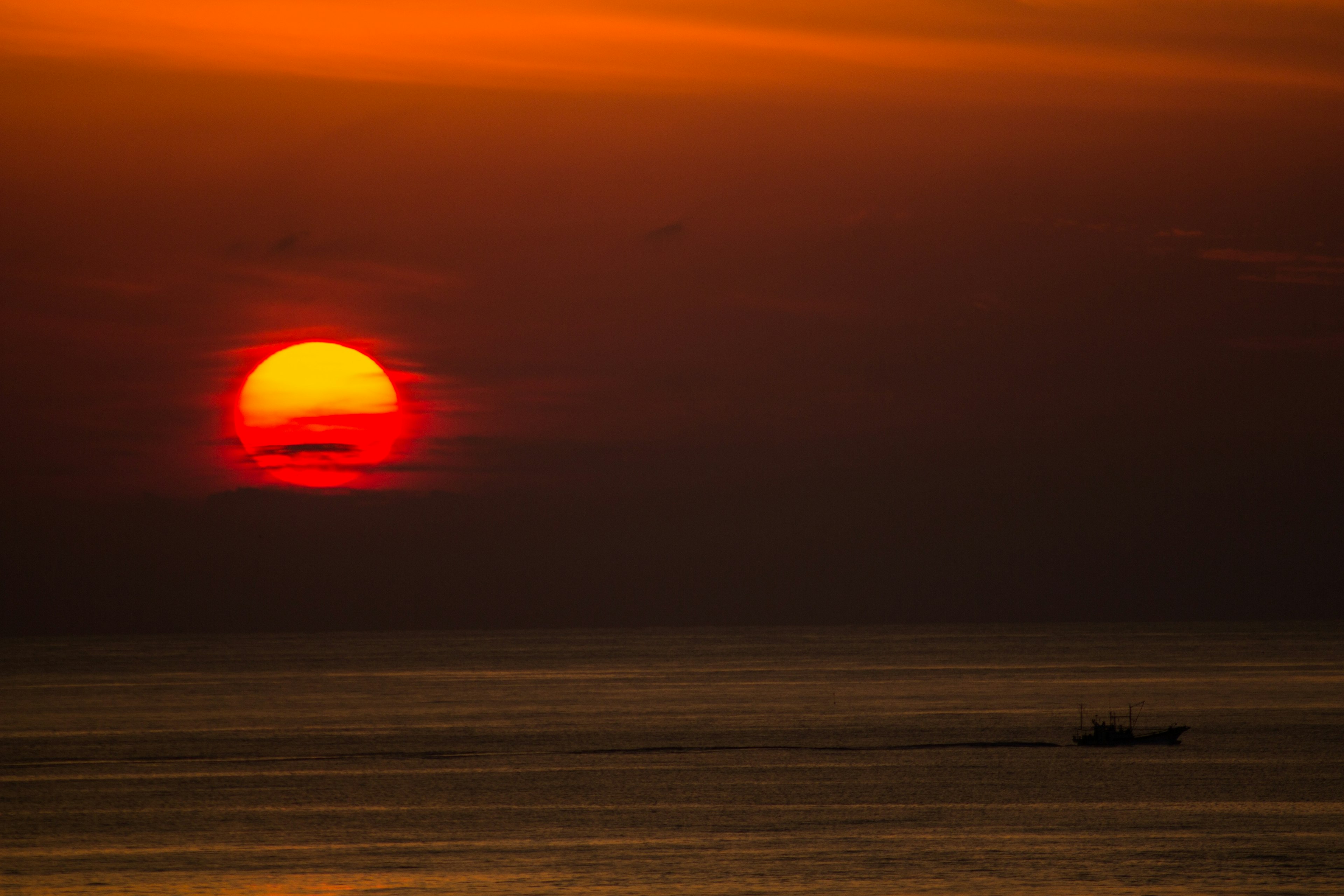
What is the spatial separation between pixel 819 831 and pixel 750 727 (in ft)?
224

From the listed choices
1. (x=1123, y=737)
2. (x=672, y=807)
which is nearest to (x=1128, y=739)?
(x=1123, y=737)

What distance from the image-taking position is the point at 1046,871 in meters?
66.1

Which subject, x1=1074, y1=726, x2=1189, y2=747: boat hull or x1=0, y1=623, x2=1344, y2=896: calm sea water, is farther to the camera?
x1=1074, y1=726, x2=1189, y2=747: boat hull

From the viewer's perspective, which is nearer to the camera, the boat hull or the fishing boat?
the boat hull

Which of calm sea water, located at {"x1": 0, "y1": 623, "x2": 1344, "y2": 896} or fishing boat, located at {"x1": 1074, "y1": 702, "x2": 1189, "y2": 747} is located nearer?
calm sea water, located at {"x1": 0, "y1": 623, "x2": 1344, "y2": 896}

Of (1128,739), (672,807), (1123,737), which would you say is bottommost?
(672,807)

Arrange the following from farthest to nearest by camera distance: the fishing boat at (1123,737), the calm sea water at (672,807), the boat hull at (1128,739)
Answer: the fishing boat at (1123,737) → the boat hull at (1128,739) → the calm sea water at (672,807)

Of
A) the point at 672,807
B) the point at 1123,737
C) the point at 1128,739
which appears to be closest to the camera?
the point at 672,807

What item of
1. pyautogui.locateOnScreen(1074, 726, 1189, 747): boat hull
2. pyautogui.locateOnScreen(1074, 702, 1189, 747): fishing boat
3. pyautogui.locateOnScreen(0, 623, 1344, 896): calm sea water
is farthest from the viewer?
pyautogui.locateOnScreen(1074, 702, 1189, 747): fishing boat

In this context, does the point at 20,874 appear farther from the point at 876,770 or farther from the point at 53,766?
the point at 876,770

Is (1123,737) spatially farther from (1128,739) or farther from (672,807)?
(672,807)

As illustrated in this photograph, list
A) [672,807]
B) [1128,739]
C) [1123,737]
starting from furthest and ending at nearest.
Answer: [1123,737] < [1128,739] < [672,807]

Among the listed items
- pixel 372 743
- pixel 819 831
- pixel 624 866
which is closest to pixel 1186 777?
pixel 819 831

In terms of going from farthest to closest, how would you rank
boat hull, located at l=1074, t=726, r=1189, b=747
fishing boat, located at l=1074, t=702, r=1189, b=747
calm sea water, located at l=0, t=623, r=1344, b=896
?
fishing boat, located at l=1074, t=702, r=1189, b=747 → boat hull, located at l=1074, t=726, r=1189, b=747 → calm sea water, located at l=0, t=623, r=1344, b=896
